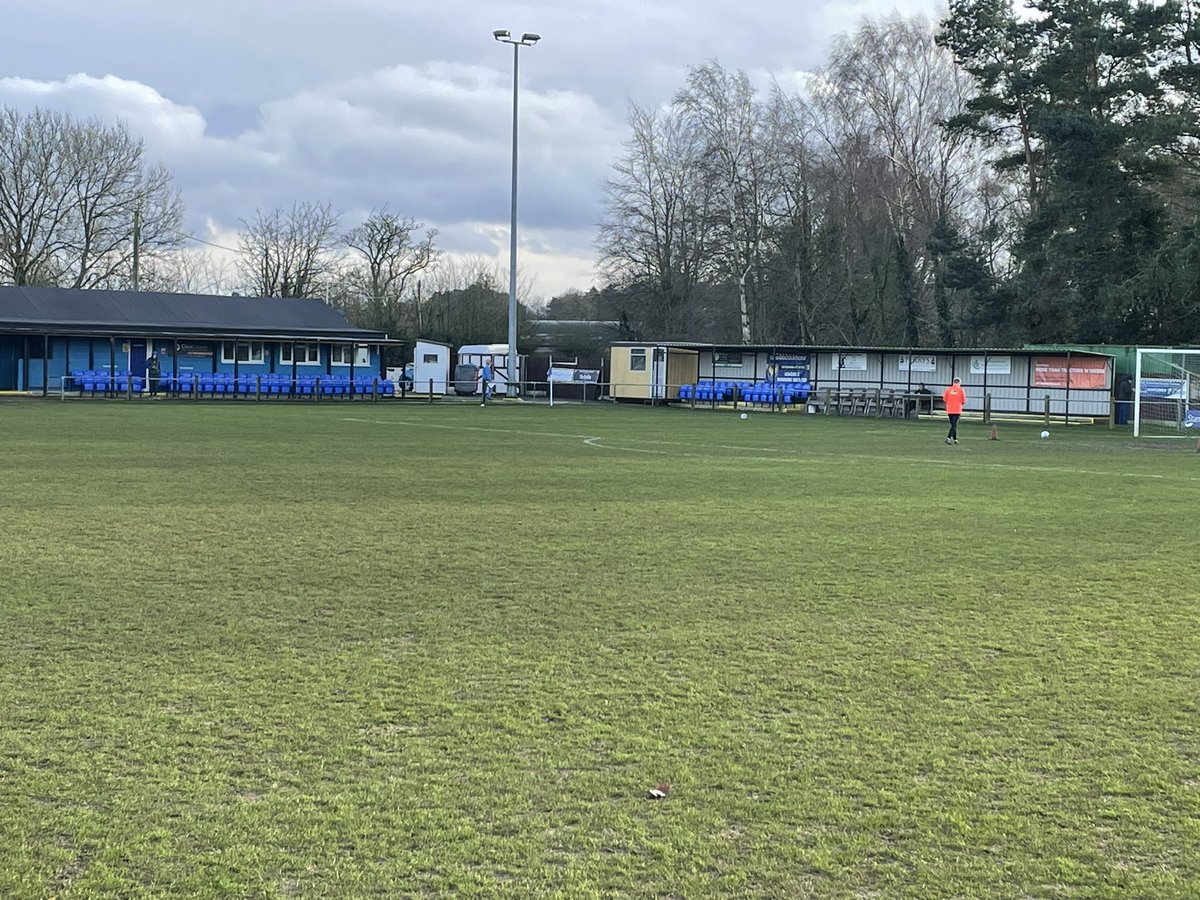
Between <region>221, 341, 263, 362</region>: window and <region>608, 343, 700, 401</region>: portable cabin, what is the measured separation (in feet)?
53.3

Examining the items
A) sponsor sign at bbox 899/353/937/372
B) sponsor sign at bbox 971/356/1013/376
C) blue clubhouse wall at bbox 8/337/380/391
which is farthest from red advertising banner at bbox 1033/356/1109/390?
blue clubhouse wall at bbox 8/337/380/391

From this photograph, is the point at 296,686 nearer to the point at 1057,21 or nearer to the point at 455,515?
the point at 455,515

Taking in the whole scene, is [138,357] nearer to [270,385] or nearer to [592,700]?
[270,385]

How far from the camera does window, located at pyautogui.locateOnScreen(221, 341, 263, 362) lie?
55594 mm

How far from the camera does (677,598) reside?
8430 mm

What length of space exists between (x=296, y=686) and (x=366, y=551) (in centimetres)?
434

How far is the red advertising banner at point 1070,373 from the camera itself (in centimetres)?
4178

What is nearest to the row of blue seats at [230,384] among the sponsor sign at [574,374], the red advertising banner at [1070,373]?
the sponsor sign at [574,374]

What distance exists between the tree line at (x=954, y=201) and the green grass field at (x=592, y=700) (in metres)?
33.0

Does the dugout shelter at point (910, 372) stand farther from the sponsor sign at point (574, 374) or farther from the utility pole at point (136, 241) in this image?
the utility pole at point (136, 241)

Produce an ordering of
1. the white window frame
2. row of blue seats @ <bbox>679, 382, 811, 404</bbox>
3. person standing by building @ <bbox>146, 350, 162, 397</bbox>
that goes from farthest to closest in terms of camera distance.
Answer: the white window frame < person standing by building @ <bbox>146, 350, 162, 397</bbox> < row of blue seats @ <bbox>679, 382, 811, 404</bbox>

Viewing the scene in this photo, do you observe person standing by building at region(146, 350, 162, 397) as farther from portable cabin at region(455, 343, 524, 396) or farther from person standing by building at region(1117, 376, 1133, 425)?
person standing by building at region(1117, 376, 1133, 425)

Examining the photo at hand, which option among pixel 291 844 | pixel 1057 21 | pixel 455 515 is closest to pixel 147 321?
pixel 1057 21

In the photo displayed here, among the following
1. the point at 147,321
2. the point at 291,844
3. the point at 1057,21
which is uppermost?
the point at 1057,21
